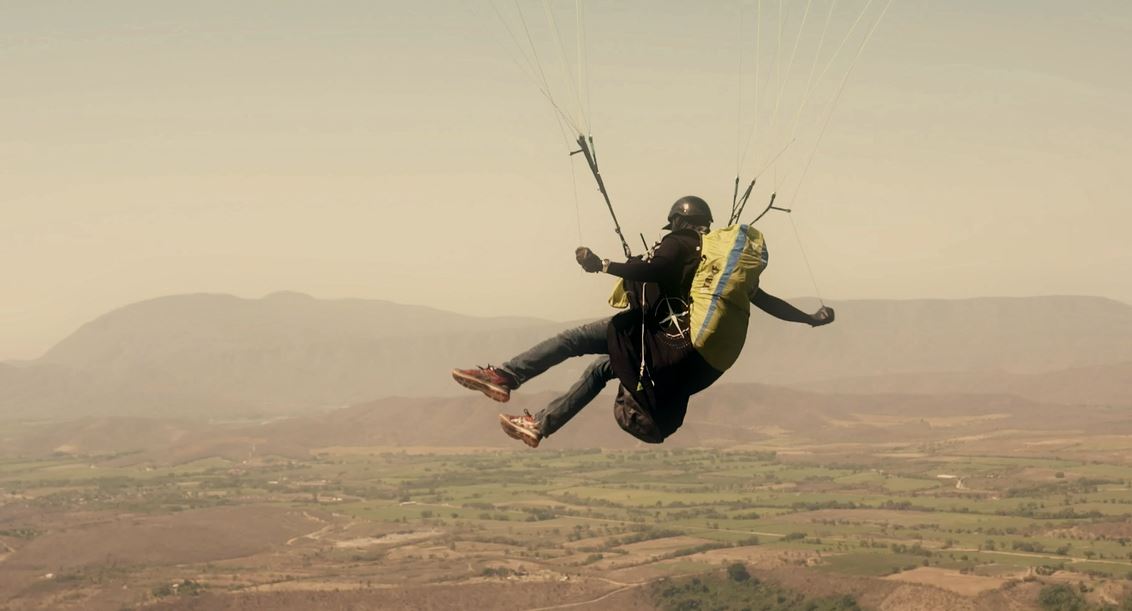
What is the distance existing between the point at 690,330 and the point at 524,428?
208 centimetres

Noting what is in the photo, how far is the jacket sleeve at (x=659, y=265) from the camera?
9953mm

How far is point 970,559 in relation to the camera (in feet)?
353

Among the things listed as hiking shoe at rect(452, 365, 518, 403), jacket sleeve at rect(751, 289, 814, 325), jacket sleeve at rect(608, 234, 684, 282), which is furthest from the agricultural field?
jacket sleeve at rect(608, 234, 684, 282)

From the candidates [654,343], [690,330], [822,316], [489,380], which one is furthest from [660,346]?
[822,316]

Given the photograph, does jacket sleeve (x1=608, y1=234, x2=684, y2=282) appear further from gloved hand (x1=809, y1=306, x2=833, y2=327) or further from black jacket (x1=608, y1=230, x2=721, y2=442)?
gloved hand (x1=809, y1=306, x2=833, y2=327)

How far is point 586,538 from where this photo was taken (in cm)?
13312

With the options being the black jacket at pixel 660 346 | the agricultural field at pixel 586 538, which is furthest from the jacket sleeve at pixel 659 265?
the agricultural field at pixel 586 538

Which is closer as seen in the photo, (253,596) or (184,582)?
(253,596)

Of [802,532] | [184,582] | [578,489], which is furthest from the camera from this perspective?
[578,489]

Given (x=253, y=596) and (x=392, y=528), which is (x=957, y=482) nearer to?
(x=392, y=528)

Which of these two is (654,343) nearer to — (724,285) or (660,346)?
(660,346)

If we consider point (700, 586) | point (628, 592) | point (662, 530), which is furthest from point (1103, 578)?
point (662, 530)

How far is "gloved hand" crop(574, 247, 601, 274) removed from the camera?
9.34 metres

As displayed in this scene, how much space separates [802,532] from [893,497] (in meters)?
31.9
